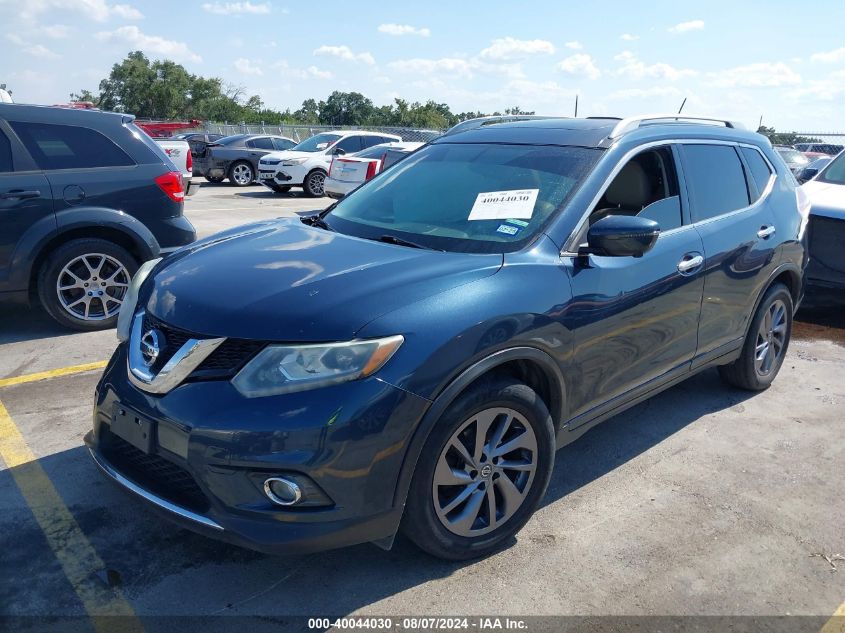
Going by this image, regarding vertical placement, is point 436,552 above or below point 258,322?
below

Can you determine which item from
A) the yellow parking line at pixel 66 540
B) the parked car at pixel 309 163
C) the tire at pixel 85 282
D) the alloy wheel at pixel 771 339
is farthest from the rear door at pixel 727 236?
the parked car at pixel 309 163

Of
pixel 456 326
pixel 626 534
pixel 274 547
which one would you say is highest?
pixel 456 326

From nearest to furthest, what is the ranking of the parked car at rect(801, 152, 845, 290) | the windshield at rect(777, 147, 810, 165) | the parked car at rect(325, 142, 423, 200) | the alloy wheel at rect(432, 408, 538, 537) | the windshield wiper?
the alloy wheel at rect(432, 408, 538, 537), the windshield wiper, the parked car at rect(801, 152, 845, 290), the parked car at rect(325, 142, 423, 200), the windshield at rect(777, 147, 810, 165)

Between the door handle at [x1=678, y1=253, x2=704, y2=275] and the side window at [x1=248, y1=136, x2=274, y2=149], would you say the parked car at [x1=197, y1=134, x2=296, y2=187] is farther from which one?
the door handle at [x1=678, y1=253, x2=704, y2=275]

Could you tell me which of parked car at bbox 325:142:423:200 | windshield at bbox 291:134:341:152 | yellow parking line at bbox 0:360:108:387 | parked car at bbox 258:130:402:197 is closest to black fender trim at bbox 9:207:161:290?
yellow parking line at bbox 0:360:108:387

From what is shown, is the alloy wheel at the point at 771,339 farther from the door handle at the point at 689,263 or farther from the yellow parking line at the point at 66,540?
the yellow parking line at the point at 66,540

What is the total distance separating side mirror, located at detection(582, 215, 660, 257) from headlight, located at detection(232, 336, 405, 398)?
1180mm

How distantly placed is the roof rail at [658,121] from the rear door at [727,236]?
18cm

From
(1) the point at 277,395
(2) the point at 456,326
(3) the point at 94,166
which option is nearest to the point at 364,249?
(2) the point at 456,326

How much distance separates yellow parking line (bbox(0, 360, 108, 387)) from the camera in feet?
15.9

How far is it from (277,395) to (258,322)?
30 cm

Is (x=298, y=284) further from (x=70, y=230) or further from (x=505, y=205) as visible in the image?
(x=70, y=230)

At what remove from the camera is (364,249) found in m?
3.21

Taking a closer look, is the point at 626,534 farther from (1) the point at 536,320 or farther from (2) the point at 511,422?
(1) the point at 536,320
